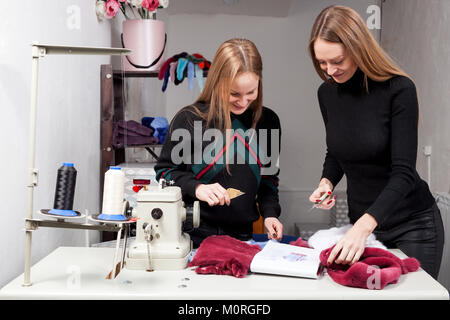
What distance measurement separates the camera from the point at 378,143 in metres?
1.40

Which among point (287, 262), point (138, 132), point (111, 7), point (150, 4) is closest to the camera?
point (287, 262)

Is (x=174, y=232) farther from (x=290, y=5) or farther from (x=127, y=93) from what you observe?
(x=290, y=5)

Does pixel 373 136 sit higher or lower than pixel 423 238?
higher

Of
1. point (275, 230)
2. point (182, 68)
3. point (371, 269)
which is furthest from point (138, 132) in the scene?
point (371, 269)

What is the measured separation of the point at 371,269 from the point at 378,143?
1.37 ft

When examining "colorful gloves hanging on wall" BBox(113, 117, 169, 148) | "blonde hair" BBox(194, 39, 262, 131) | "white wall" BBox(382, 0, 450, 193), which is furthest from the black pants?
"colorful gloves hanging on wall" BBox(113, 117, 169, 148)

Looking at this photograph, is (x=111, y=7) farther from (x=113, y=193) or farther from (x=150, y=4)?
(x=113, y=193)

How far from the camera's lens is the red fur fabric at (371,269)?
114 cm

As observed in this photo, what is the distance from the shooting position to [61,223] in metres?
1.13

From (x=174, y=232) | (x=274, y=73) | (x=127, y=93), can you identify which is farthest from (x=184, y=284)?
(x=274, y=73)

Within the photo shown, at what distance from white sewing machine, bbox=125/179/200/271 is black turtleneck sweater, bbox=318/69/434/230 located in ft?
1.74

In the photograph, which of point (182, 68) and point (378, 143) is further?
point (182, 68)

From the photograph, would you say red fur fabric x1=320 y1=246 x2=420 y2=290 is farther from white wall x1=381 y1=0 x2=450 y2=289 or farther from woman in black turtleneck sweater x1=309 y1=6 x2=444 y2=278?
white wall x1=381 y1=0 x2=450 y2=289

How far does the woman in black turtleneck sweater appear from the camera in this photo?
1.32m
